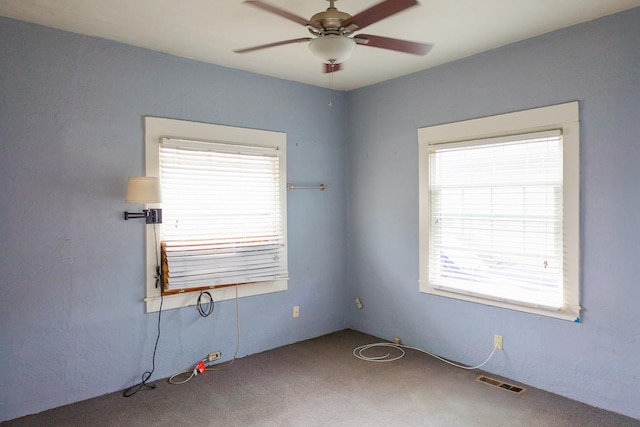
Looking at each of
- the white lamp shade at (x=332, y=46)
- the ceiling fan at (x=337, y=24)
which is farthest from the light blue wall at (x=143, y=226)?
the white lamp shade at (x=332, y=46)

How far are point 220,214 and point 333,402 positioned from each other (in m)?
1.78

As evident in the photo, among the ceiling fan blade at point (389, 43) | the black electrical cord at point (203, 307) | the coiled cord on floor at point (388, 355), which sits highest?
the ceiling fan blade at point (389, 43)

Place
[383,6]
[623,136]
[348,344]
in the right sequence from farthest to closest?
1. [348,344]
2. [623,136]
3. [383,6]

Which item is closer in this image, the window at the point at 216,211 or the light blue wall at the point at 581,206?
the light blue wall at the point at 581,206

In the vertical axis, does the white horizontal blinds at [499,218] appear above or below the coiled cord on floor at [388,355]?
above

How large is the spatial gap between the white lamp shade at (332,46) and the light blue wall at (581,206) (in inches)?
66.9

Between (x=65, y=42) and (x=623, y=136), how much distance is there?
384 cm

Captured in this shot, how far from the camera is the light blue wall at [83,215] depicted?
285 centimetres

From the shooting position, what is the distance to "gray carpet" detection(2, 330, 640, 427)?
2.79 meters

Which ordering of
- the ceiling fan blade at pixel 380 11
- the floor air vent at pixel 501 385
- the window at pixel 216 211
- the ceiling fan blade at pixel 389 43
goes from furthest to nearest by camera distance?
1. the window at pixel 216 211
2. the floor air vent at pixel 501 385
3. the ceiling fan blade at pixel 389 43
4. the ceiling fan blade at pixel 380 11

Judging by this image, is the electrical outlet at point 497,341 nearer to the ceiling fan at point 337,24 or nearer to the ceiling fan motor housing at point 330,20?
the ceiling fan at point 337,24

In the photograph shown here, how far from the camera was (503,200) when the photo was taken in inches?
133

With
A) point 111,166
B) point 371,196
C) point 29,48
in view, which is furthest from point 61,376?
point 371,196

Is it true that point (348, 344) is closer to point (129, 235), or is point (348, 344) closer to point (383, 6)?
point (129, 235)
